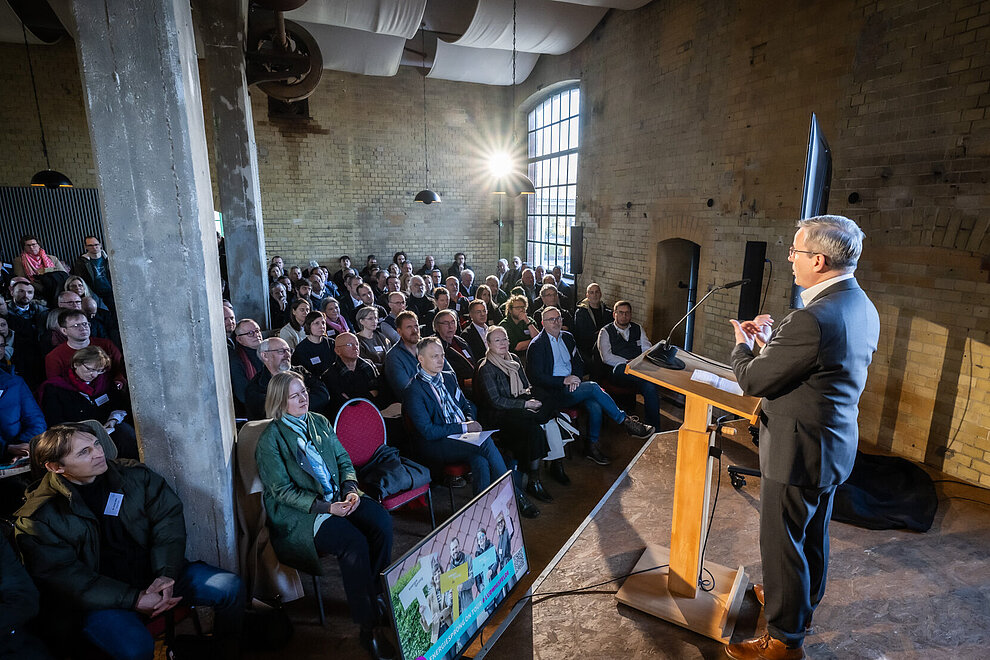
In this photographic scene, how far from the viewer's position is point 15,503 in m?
3.09

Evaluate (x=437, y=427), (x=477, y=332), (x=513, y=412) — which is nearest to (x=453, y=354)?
(x=477, y=332)

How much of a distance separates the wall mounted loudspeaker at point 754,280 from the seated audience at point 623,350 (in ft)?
3.37

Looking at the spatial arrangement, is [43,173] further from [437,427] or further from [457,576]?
[457,576]

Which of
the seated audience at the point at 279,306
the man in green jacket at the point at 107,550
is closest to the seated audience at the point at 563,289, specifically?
the seated audience at the point at 279,306

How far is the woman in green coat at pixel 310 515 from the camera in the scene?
2.62 metres

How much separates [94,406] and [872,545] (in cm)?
494

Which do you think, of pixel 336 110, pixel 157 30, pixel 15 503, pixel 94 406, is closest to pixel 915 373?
pixel 157 30

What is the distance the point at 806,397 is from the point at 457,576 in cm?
146

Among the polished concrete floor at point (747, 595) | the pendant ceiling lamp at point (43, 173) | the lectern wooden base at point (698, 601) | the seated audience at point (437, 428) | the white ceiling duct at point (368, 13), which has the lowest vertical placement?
the polished concrete floor at point (747, 595)

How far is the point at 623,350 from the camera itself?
5438 mm

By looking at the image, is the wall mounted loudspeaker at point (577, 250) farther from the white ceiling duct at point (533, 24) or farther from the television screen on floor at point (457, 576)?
the television screen on floor at point (457, 576)

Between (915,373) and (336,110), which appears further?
(336,110)

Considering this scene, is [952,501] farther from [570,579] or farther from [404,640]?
[404,640]

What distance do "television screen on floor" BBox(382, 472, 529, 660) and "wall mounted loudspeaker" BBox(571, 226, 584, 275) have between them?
7.18 meters
